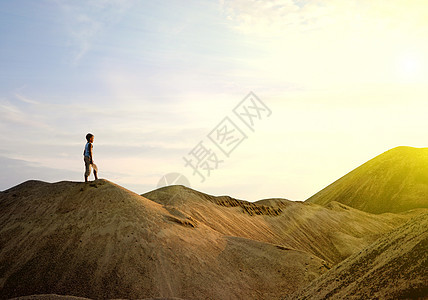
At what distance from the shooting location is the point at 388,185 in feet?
232

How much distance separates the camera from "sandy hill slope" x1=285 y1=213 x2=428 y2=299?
9672 millimetres

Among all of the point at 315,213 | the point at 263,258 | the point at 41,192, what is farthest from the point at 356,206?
the point at 41,192

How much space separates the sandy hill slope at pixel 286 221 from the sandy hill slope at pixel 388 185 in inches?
555

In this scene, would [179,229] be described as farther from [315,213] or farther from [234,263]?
[315,213]

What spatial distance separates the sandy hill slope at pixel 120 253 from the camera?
16906 millimetres

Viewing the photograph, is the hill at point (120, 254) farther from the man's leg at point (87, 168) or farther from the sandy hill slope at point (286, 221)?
the sandy hill slope at point (286, 221)

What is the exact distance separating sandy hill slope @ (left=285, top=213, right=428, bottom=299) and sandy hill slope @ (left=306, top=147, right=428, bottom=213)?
5641cm

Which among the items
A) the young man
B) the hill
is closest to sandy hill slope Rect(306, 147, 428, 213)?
the hill

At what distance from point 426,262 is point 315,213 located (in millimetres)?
36702

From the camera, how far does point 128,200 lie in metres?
21.4

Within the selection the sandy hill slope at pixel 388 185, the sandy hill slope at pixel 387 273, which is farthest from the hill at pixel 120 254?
the sandy hill slope at pixel 388 185

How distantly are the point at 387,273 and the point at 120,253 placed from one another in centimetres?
1140

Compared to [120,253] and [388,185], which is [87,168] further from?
[388,185]

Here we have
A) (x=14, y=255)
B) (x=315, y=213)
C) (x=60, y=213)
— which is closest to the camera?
(x=14, y=255)
